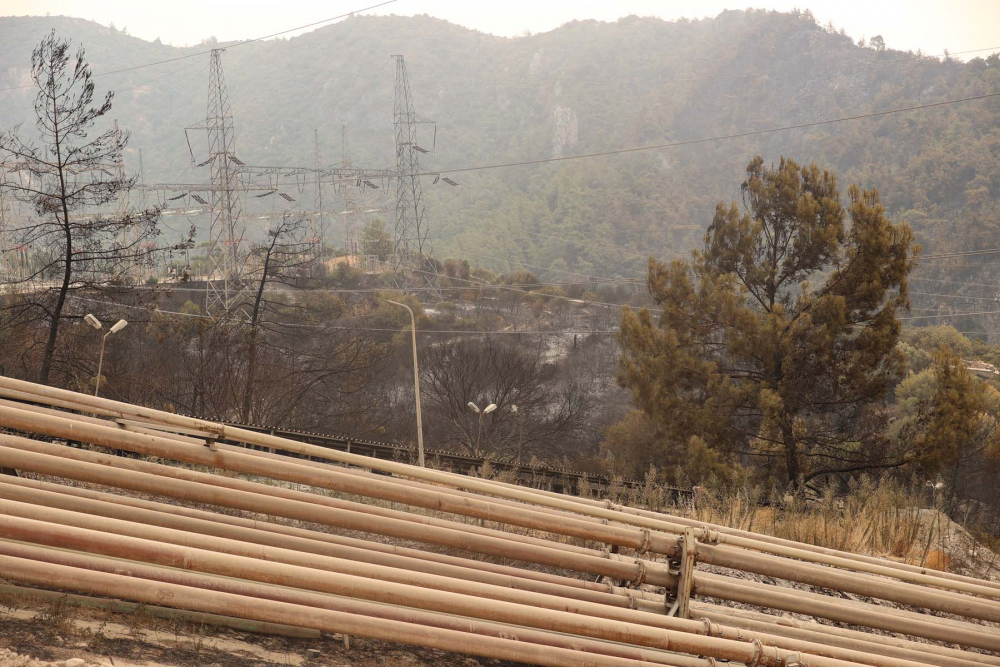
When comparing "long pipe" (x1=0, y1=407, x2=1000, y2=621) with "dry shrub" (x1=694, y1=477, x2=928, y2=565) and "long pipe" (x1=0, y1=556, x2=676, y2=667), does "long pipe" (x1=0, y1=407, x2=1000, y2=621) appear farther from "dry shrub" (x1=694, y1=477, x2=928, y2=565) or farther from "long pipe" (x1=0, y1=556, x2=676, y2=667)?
"dry shrub" (x1=694, y1=477, x2=928, y2=565)

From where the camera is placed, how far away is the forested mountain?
84.8 metres

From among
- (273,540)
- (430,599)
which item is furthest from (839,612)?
(273,540)

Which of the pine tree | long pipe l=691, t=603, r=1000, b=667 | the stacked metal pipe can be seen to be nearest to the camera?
the stacked metal pipe

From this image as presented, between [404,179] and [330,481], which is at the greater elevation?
[404,179]

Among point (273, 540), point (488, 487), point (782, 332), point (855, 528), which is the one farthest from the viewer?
point (782, 332)

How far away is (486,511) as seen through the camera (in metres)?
3.14

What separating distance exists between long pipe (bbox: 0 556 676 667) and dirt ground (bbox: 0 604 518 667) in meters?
0.22

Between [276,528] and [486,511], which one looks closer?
[486,511]

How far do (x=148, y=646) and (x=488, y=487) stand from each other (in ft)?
4.70

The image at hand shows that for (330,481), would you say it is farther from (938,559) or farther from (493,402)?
(493,402)

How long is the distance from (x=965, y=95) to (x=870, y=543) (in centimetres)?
9700

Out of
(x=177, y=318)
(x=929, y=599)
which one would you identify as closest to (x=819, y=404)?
(x=929, y=599)

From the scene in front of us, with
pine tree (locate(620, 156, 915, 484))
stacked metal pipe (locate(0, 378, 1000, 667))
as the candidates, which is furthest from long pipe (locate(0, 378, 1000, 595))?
pine tree (locate(620, 156, 915, 484))

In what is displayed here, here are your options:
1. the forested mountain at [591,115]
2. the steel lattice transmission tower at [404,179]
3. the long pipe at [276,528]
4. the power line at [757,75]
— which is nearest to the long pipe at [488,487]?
the long pipe at [276,528]
